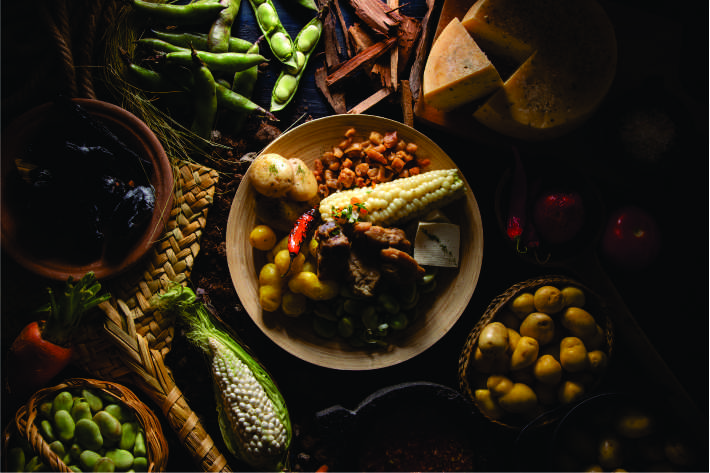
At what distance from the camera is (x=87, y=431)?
2.53m

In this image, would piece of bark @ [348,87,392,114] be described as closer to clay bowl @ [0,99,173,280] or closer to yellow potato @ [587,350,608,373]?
clay bowl @ [0,99,173,280]

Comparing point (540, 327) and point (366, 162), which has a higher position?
point (366, 162)

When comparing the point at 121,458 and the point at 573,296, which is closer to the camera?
the point at 121,458

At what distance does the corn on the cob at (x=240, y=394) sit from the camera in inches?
105

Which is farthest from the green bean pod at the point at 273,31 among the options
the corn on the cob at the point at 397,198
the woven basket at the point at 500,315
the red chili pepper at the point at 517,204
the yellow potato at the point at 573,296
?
the yellow potato at the point at 573,296

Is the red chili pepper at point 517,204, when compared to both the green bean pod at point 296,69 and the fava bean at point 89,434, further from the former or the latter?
the fava bean at point 89,434

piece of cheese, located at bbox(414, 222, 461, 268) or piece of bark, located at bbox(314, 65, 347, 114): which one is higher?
piece of bark, located at bbox(314, 65, 347, 114)

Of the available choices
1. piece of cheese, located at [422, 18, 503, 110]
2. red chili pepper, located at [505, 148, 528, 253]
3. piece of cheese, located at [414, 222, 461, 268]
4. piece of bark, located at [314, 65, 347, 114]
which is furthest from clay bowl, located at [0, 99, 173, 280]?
red chili pepper, located at [505, 148, 528, 253]

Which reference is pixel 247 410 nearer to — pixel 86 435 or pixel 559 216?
pixel 86 435

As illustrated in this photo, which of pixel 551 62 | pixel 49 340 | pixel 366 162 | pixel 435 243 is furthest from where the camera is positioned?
pixel 366 162

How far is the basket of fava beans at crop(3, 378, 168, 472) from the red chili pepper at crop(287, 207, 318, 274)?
134cm

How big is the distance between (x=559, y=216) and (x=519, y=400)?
1193mm

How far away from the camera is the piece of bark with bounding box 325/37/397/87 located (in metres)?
3.11

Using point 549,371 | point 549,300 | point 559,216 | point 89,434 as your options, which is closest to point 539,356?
point 549,371
